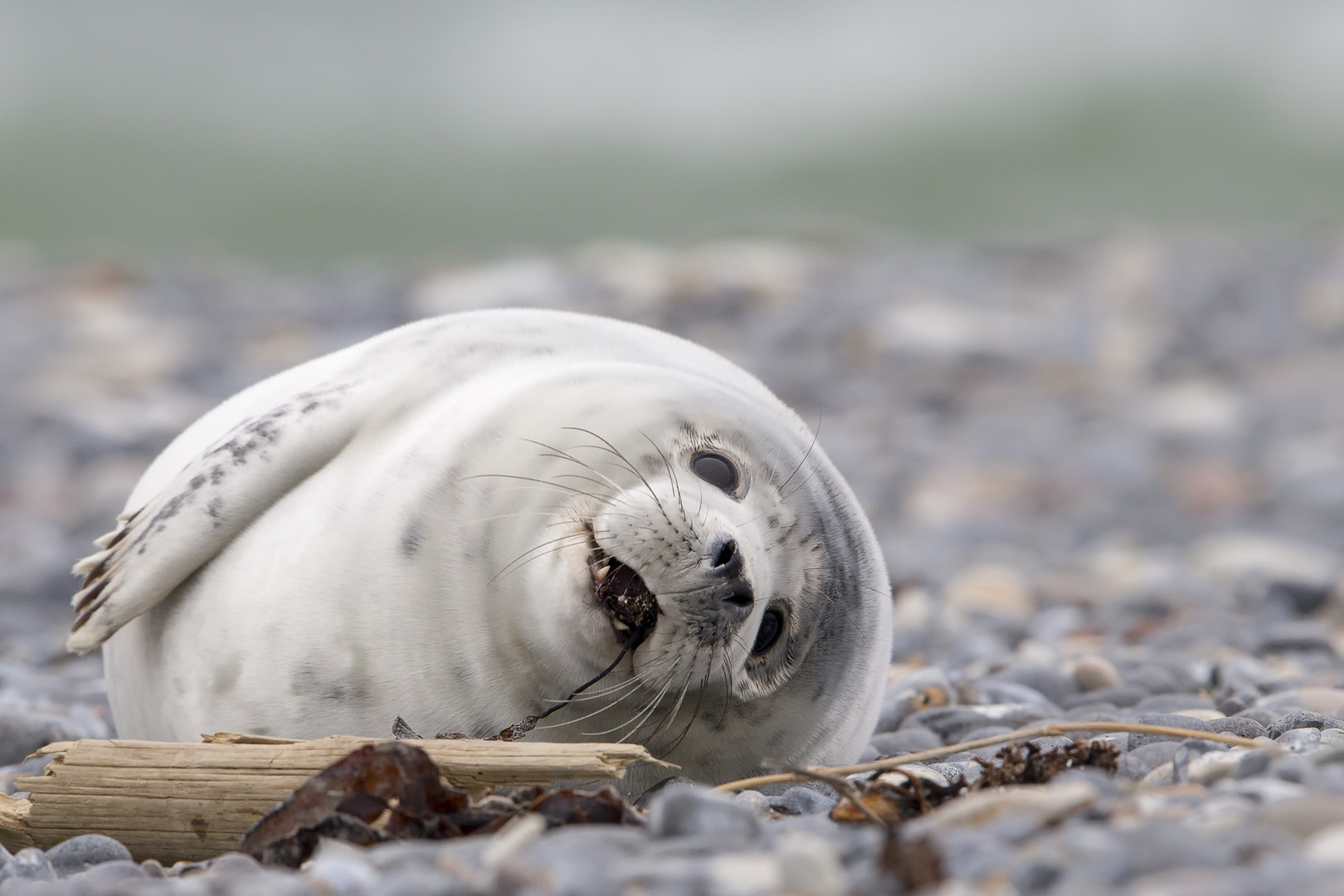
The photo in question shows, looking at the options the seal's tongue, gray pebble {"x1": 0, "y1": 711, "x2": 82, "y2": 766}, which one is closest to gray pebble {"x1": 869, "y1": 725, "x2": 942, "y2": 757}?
the seal's tongue

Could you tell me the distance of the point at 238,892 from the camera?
1.91 meters

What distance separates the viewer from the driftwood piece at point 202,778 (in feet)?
8.47

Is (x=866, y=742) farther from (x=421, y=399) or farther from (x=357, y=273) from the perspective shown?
(x=357, y=273)

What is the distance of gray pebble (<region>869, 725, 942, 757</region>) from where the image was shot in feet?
11.2

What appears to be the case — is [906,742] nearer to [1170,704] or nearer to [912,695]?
[912,695]

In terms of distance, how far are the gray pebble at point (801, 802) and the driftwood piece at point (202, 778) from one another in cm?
26

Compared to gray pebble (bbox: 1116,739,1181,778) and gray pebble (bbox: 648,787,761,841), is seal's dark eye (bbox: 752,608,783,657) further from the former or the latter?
gray pebble (bbox: 648,787,761,841)

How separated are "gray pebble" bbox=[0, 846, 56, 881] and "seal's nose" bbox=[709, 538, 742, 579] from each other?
121cm

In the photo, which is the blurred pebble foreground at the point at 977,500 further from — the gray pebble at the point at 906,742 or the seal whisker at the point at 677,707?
the seal whisker at the point at 677,707

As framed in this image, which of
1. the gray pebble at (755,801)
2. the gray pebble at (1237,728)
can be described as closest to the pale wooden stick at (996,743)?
the gray pebble at (755,801)

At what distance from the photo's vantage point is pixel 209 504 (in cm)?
331

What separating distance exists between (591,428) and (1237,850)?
1580 millimetres

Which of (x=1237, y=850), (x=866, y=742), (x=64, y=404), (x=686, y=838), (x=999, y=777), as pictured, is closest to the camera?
(x=1237, y=850)

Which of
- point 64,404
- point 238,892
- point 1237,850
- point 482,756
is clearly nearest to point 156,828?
point 482,756
